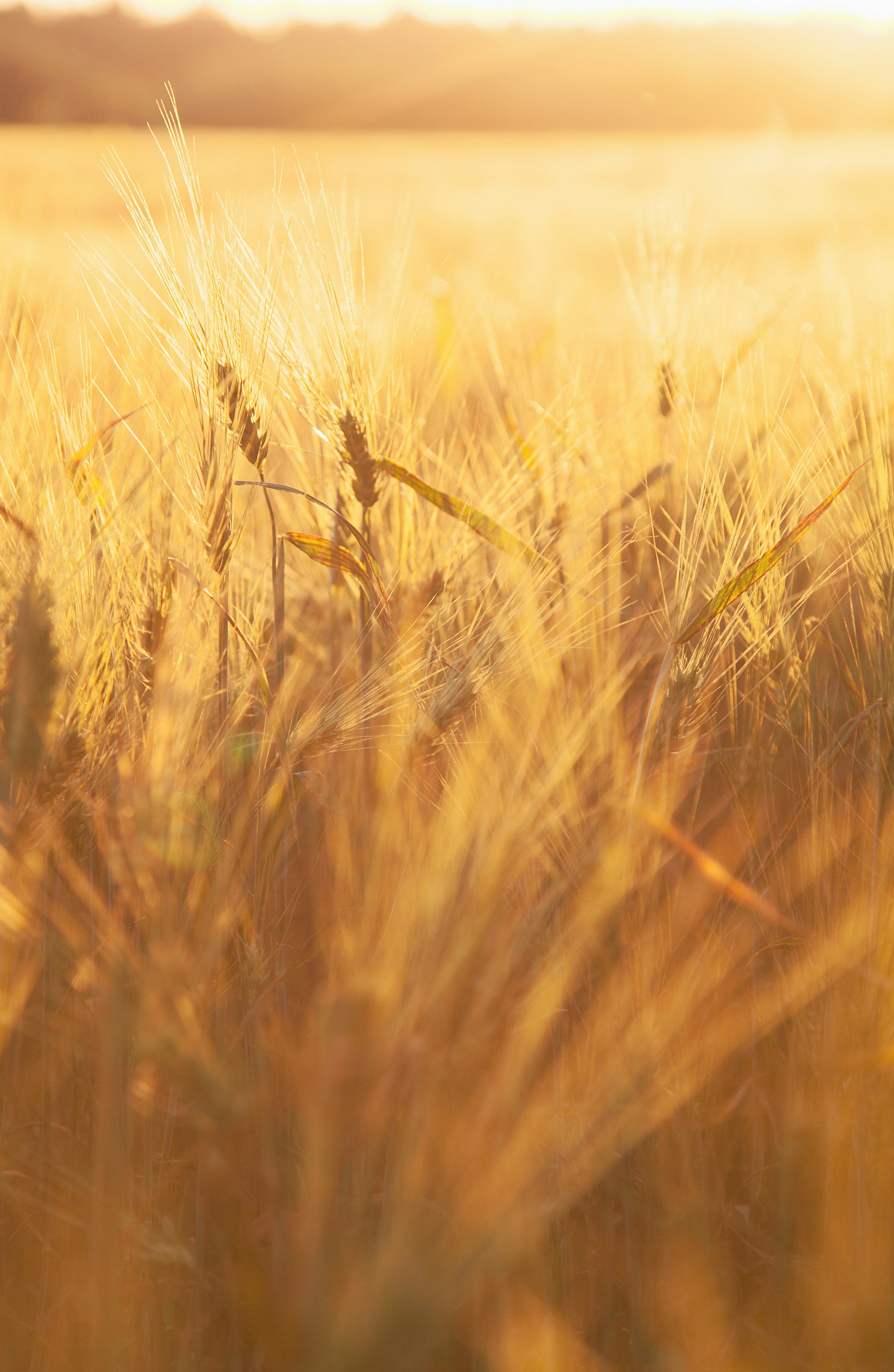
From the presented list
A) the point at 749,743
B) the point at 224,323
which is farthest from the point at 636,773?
the point at 224,323

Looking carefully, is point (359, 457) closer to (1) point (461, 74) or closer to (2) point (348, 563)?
(2) point (348, 563)

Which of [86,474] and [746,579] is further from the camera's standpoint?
[86,474]

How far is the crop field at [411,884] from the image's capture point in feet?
2.16

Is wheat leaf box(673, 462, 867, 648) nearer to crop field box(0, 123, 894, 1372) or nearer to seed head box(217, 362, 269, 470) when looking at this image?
crop field box(0, 123, 894, 1372)

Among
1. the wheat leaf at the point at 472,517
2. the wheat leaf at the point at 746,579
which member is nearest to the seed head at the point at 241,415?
the wheat leaf at the point at 472,517

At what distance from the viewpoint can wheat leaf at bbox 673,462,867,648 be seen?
2.65 feet

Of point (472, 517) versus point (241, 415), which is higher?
point (241, 415)

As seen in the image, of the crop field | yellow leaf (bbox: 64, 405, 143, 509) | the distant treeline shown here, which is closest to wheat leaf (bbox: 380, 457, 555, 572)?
the crop field

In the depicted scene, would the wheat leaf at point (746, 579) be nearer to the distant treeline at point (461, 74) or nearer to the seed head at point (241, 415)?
the seed head at point (241, 415)

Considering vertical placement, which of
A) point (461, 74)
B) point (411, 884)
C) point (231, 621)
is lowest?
point (411, 884)

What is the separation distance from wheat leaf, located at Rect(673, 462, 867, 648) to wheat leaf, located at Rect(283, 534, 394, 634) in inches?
10.0

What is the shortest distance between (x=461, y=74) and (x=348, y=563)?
2620 cm

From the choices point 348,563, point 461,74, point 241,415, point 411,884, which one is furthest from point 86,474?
point 461,74

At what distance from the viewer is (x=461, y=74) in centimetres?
2303
